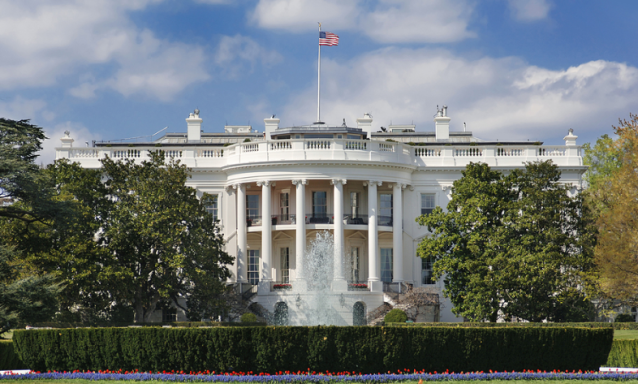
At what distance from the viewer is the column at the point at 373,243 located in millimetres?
47031

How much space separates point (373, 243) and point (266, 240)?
6363mm

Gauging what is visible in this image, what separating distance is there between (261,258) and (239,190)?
A: 439 cm

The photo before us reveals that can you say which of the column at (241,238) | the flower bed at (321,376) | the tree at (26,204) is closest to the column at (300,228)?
the column at (241,238)

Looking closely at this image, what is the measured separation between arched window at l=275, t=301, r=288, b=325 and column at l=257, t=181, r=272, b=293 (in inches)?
44.9

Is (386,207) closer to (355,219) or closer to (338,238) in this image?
(355,219)

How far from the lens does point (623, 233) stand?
36.3 meters

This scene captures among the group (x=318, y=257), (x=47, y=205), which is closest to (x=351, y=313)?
(x=318, y=257)

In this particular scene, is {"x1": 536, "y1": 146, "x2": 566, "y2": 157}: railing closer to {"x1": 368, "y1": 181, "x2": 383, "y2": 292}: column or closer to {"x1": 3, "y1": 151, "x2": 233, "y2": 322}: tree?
{"x1": 368, "y1": 181, "x2": 383, "y2": 292}: column

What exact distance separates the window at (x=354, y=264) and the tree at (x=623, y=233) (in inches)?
639

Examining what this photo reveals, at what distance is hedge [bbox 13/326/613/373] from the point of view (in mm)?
22500

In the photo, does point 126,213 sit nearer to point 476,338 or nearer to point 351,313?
point 351,313

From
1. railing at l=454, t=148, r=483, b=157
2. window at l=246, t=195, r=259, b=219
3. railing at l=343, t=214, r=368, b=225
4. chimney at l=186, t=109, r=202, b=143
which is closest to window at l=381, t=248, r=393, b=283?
railing at l=343, t=214, r=368, b=225

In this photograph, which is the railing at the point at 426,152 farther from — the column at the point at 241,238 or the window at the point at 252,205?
the column at the point at 241,238

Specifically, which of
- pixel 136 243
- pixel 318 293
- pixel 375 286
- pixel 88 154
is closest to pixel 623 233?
pixel 375 286
